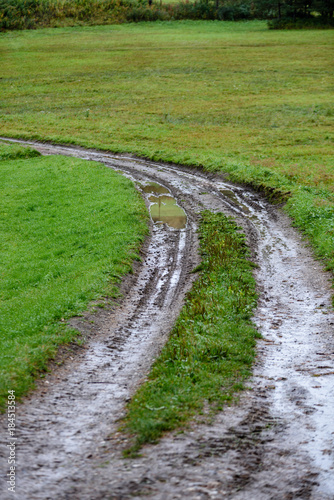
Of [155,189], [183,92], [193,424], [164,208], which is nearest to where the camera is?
[193,424]

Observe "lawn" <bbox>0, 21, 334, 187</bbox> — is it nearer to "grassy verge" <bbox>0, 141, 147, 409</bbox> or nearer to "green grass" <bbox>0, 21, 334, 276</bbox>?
"green grass" <bbox>0, 21, 334, 276</bbox>

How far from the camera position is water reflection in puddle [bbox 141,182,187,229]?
23375mm

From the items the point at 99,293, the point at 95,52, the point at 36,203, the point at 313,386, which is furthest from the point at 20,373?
the point at 95,52

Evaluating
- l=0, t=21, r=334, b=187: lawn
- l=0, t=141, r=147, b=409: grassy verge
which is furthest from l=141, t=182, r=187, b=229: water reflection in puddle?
l=0, t=21, r=334, b=187: lawn

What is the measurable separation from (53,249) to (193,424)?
12.0 m

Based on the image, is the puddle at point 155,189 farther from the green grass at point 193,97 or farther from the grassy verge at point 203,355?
the grassy verge at point 203,355

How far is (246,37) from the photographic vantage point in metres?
80.1

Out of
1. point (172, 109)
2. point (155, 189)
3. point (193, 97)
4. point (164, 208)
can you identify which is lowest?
point (164, 208)

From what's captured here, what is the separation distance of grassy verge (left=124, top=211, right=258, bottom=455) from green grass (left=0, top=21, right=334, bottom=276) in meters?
4.23

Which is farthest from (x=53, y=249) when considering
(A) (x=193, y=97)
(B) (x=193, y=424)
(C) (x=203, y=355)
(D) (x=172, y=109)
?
(A) (x=193, y=97)

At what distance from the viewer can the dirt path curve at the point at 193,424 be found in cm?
755

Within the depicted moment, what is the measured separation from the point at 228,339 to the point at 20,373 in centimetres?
484

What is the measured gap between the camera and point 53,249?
771 inches

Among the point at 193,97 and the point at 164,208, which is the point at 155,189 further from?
the point at 193,97
